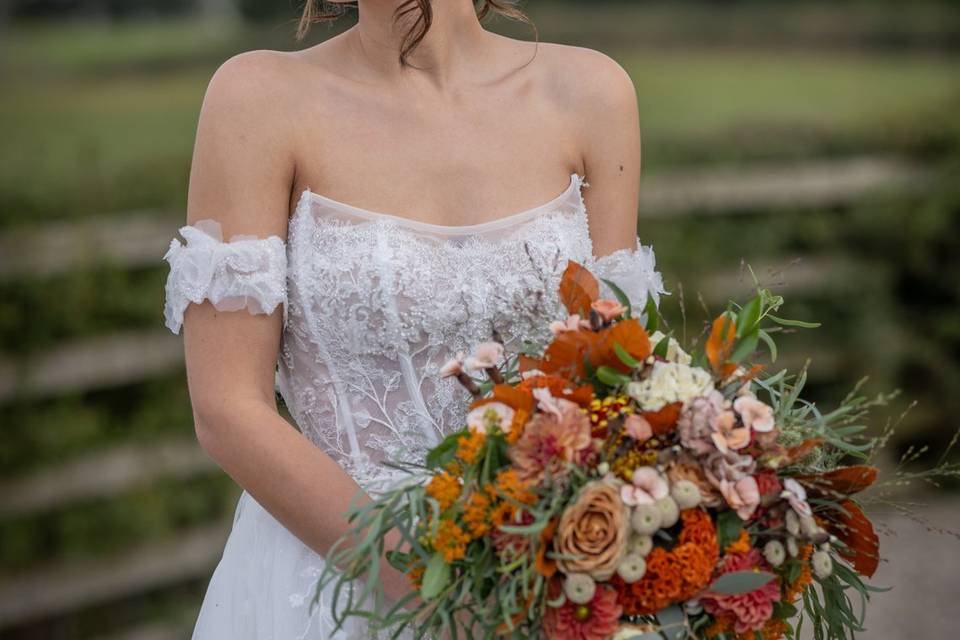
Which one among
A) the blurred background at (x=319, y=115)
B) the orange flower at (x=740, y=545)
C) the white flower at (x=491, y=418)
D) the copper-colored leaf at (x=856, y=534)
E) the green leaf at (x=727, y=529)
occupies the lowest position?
the blurred background at (x=319, y=115)

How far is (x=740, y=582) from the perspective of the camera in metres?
1.59

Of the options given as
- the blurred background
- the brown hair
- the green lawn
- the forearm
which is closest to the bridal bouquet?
the forearm

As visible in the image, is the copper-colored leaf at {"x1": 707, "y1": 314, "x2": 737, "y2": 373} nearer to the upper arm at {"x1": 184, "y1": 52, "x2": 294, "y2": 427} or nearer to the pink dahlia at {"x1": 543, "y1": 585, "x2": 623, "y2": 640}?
the pink dahlia at {"x1": 543, "y1": 585, "x2": 623, "y2": 640}

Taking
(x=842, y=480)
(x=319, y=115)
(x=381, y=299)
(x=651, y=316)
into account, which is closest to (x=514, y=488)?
(x=651, y=316)

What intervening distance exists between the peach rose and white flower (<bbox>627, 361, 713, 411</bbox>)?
0.47ft

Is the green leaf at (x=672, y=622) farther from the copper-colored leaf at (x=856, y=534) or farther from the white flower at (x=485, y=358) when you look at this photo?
the white flower at (x=485, y=358)

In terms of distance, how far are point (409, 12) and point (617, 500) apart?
1136mm

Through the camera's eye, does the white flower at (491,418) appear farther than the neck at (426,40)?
No

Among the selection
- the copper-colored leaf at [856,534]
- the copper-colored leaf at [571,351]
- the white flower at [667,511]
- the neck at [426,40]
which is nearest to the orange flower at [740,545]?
the white flower at [667,511]

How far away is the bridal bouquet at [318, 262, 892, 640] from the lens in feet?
5.13

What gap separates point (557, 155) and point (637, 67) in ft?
18.8

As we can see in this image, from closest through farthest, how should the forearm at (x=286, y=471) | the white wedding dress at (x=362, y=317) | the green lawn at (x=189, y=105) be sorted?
the forearm at (x=286, y=471) < the white wedding dress at (x=362, y=317) < the green lawn at (x=189, y=105)

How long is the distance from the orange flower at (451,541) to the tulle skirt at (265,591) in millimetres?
563

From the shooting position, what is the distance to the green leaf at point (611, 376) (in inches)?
64.9
